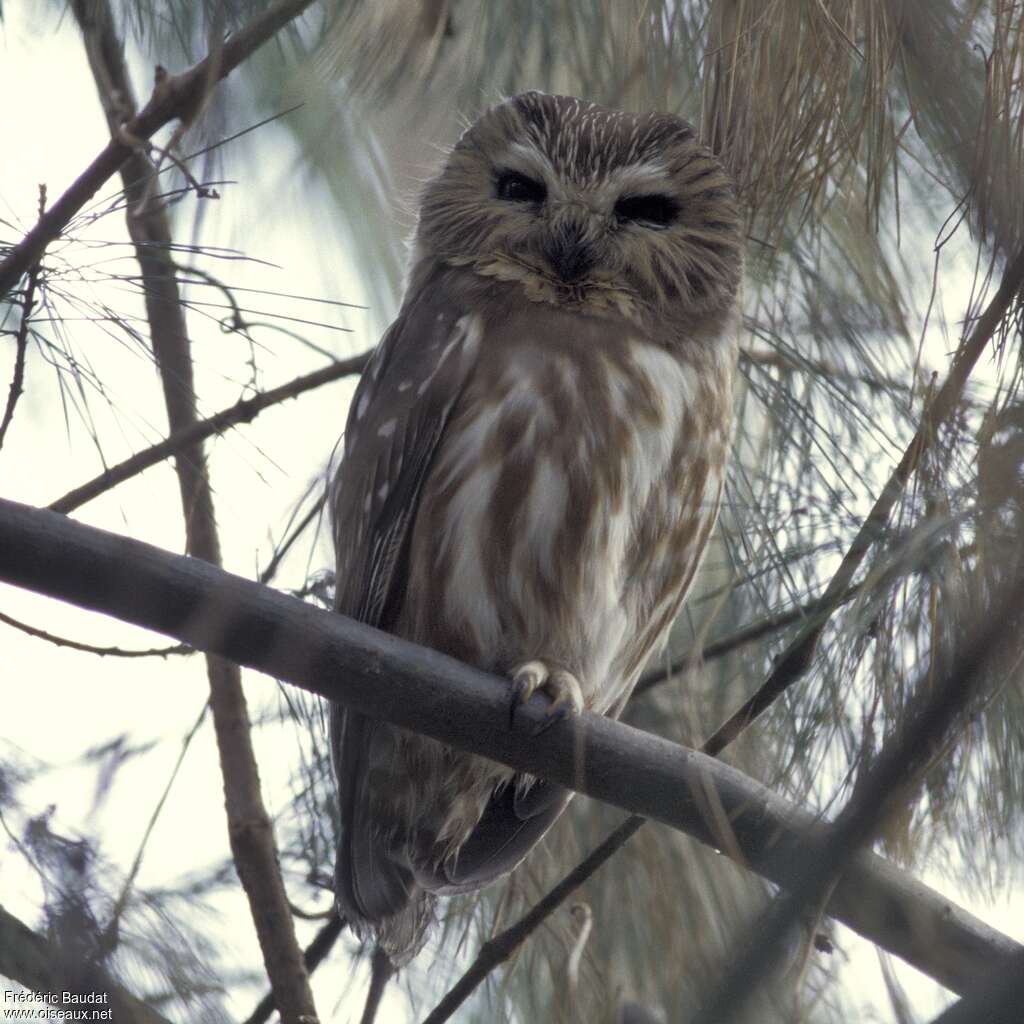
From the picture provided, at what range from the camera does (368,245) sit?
3.72 meters

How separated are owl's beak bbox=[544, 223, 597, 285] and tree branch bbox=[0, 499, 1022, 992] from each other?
1.05 metres

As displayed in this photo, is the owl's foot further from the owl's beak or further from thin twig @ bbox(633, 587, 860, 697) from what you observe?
the owl's beak

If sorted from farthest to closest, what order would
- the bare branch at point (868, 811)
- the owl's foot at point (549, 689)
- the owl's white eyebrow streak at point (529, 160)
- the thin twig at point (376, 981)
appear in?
the owl's white eyebrow streak at point (529, 160) < the thin twig at point (376, 981) < the owl's foot at point (549, 689) < the bare branch at point (868, 811)

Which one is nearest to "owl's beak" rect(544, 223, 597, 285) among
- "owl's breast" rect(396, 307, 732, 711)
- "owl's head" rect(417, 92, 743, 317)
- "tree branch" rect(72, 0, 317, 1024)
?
"owl's head" rect(417, 92, 743, 317)

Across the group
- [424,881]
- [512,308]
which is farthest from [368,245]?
[424,881]

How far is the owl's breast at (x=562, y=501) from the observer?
2873 millimetres

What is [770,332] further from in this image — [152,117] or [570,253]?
[152,117]

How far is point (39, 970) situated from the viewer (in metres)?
2.37

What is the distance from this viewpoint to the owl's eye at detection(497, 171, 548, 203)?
11.1 ft

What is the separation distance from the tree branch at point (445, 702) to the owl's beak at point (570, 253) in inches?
41.3

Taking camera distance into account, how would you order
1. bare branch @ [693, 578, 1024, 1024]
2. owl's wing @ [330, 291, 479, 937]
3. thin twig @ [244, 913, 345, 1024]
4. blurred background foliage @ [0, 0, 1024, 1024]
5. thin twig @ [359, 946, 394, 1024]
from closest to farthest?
bare branch @ [693, 578, 1024, 1024] → blurred background foliage @ [0, 0, 1024, 1024] → thin twig @ [359, 946, 394, 1024] → owl's wing @ [330, 291, 479, 937] → thin twig @ [244, 913, 345, 1024]

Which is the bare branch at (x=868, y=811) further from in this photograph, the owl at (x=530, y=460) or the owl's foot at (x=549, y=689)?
the owl at (x=530, y=460)

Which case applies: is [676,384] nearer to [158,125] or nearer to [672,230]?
[672,230]

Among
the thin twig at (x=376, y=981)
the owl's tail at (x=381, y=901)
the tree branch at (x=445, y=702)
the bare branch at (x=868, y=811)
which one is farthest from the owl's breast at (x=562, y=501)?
the bare branch at (x=868, y=811)
